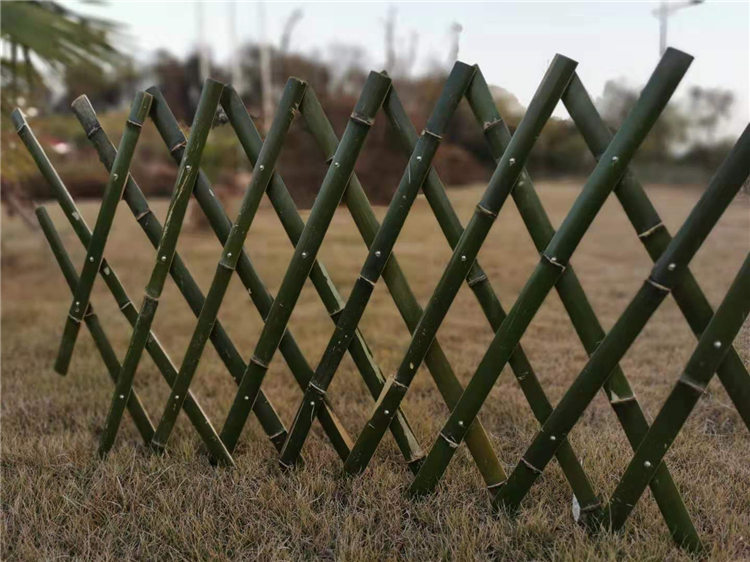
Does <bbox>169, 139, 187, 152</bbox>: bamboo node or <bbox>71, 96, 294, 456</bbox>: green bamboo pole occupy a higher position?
<bbox>169, 139, 187, 152</bbox>: bamboo node

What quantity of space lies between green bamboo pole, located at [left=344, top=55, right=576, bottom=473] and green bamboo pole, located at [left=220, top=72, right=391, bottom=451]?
15.0 inches

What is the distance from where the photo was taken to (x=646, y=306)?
1.43 m

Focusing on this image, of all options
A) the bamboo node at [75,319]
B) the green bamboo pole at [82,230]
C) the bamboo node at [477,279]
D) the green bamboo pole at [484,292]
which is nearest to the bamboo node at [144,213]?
the green bamboo pole at [82,230]

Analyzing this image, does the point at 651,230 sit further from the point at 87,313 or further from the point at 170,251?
the point at 87,313

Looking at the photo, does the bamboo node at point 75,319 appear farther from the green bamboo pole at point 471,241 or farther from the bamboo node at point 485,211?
the bamboo node at point 485,211

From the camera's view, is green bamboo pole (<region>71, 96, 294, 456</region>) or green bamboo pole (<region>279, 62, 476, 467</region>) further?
green bamboo pole (<region>71, 96, 294, 456</region>)

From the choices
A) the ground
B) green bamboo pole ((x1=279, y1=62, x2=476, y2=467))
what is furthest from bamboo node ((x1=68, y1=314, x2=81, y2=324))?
green bamboo pole ((x1=279, y1=62, x2=476, y2=467))

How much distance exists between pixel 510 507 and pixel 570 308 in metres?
0.64

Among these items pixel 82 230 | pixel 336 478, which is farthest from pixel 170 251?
pixel 336 478

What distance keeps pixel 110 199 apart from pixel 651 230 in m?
1.68

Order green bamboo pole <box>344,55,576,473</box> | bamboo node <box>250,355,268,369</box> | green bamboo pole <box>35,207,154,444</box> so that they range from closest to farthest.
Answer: green bamboo pole <box>344,55,576,473</box> < bamboo node <box>250,355,268,369</box> < green bamboo pole <box>35,207,154,444</box>

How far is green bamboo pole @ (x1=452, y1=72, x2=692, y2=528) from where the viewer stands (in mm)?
1561

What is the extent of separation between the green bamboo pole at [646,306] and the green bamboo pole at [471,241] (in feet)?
0.64

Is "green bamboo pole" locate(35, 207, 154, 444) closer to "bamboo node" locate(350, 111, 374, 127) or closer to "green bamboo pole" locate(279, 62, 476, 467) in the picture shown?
"green bamboo pole" locate(279, 62, 476, 467)
